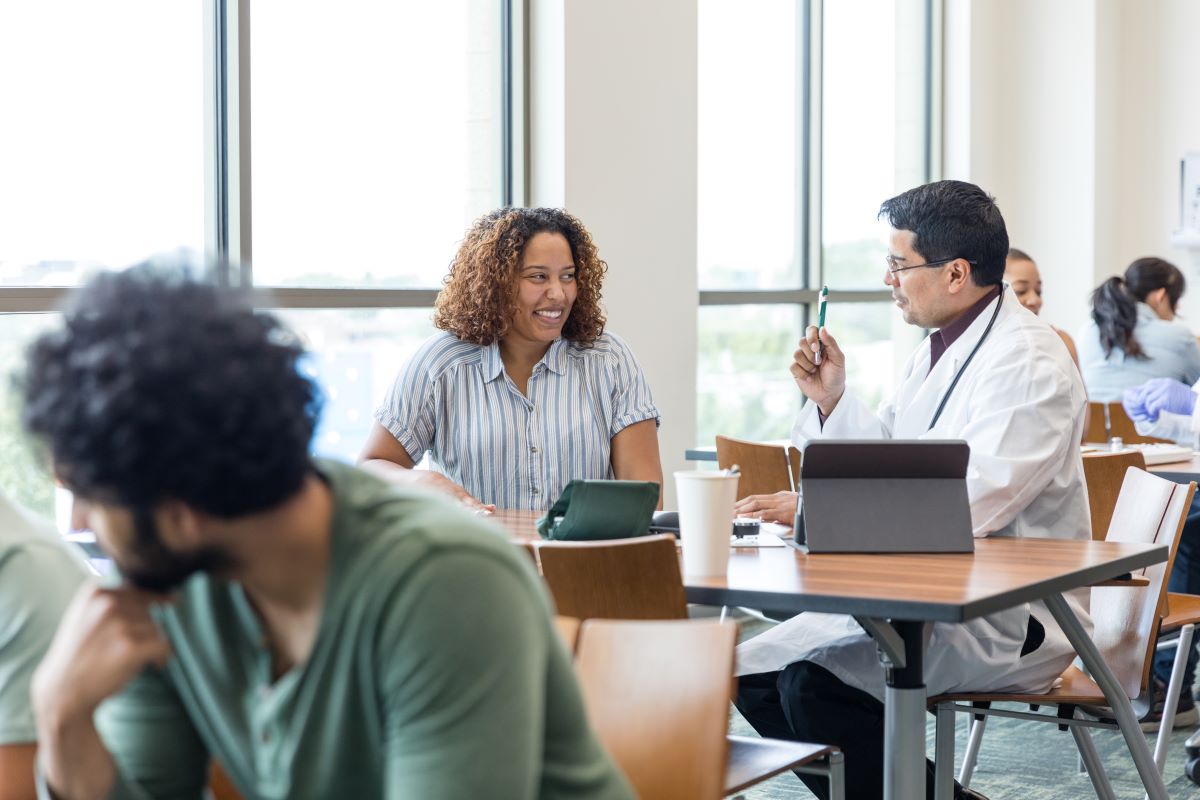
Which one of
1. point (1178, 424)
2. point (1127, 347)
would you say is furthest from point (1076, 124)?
point (1178, 424)

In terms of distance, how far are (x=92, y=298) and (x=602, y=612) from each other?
3.76 ft

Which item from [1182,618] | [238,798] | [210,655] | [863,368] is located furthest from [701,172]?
[210,655]

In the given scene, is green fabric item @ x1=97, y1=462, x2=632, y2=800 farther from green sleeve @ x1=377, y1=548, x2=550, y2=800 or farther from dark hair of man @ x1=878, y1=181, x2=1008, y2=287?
dark hair of man @ x1=878, y1=181, x2=1008, y2=287

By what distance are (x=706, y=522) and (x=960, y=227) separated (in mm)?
1037

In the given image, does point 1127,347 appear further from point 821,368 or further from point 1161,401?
point 821,368

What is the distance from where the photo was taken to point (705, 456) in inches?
175

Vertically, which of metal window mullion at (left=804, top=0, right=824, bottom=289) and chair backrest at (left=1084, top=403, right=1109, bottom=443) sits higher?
metal window mullion at (left=804, top=0, right=824, bottom=289)

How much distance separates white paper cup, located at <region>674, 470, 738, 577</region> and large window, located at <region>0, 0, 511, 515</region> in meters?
1.29

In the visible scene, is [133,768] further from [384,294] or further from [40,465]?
[384,294]

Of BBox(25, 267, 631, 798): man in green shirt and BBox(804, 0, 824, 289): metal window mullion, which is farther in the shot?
BBox(804, 0, 824, 289): metal window mullion

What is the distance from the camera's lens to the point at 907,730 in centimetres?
210

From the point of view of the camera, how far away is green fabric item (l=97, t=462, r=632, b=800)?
992mm

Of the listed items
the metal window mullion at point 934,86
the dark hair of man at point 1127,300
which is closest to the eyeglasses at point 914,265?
the dark hair of man at point 1127,300

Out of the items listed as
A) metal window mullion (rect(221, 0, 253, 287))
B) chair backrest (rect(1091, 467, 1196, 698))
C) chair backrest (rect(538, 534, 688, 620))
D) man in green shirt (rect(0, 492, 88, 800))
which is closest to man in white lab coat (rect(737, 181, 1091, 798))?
chair backrest (rect(1091, 467, 1196, 698))
